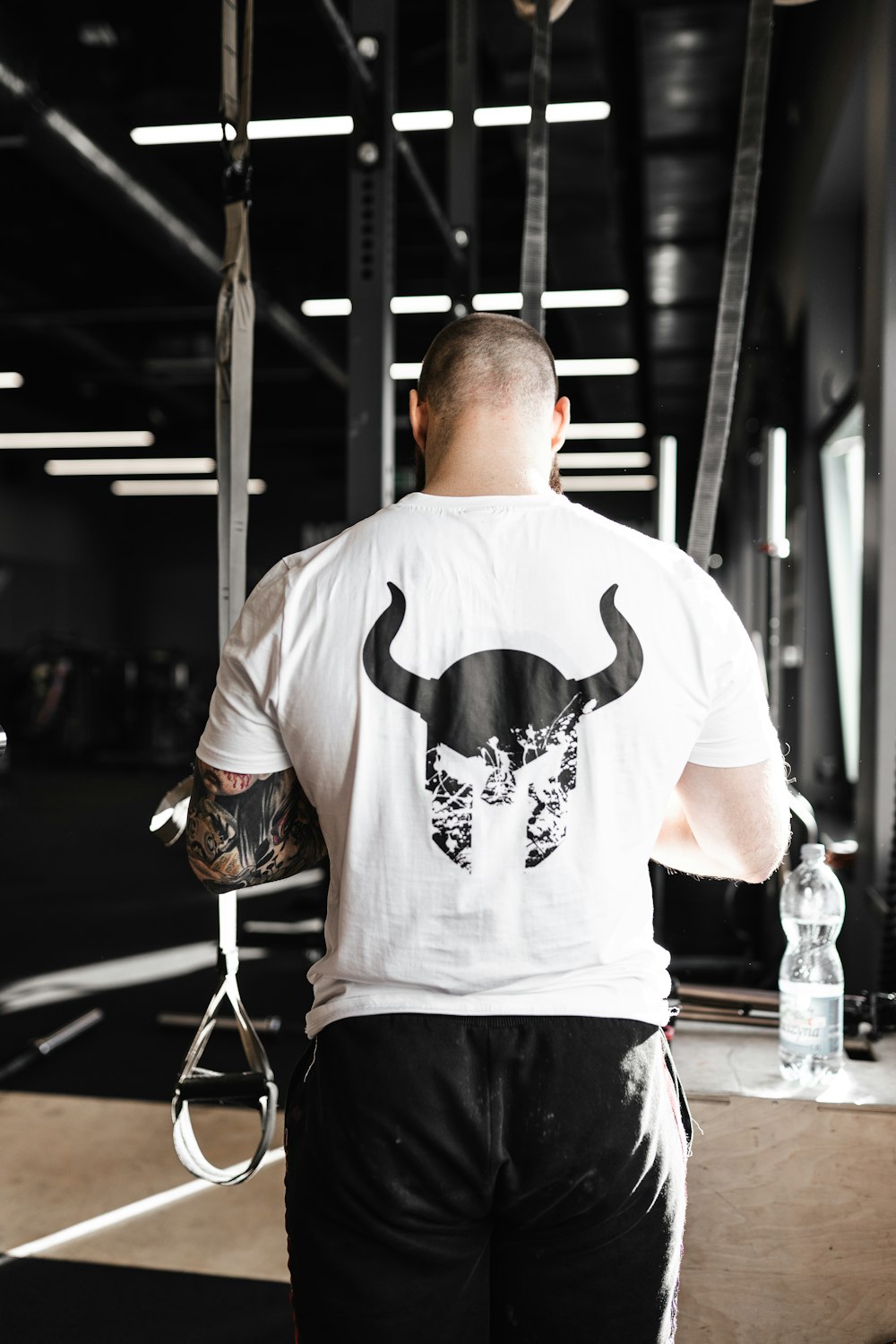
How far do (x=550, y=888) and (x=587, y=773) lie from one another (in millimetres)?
102

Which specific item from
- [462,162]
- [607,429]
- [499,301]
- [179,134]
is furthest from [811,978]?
[607,429]

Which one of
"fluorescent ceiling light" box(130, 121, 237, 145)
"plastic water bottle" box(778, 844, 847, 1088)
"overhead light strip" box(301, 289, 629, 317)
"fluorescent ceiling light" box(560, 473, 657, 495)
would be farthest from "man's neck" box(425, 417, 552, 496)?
"fluorescent ceiling light" box(560, 473, 657, 495)

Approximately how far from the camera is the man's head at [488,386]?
1.04 meters

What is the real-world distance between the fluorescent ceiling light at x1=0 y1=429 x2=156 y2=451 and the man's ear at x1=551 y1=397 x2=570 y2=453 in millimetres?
11018

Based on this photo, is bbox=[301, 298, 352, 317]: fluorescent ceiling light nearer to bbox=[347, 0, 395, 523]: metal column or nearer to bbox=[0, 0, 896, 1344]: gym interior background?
bbox=[0, 0, 896, 1344]: gym interior background

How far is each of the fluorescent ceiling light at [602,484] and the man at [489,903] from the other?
12574 millimetres

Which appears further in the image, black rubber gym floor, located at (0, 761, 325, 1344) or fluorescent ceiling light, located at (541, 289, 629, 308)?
fluorescent ceiling light, located at (541, 289, 629, 308)

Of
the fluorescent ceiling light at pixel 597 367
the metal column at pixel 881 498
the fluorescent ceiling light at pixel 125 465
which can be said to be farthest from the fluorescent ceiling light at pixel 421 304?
the fluorescent ceiling light at pixel 125 465

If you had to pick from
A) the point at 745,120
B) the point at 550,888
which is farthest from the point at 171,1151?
the point at 745,120

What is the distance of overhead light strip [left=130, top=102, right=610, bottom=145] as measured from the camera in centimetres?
423

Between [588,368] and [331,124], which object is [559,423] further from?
[588,368]

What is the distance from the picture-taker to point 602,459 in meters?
11.8

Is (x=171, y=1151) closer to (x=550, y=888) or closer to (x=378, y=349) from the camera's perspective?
(x=378, y=349)

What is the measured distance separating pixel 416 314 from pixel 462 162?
17.6 ft
